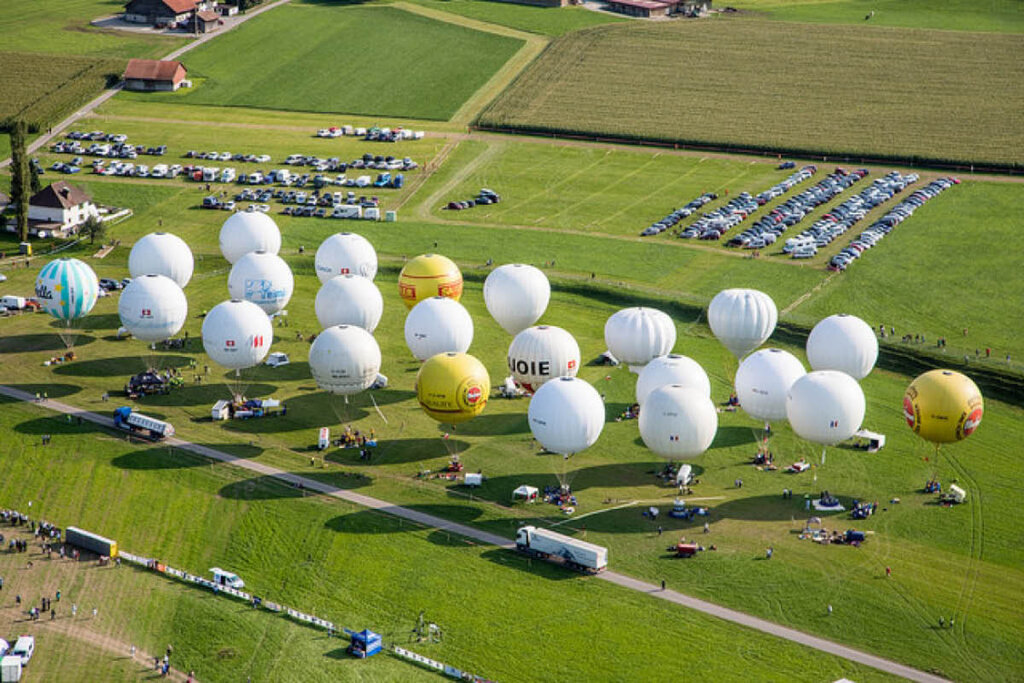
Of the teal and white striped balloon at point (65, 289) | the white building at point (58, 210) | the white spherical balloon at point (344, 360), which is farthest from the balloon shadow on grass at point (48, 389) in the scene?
the white building at point (58, 210)

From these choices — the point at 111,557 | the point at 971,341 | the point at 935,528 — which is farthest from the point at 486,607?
the point at 971,341

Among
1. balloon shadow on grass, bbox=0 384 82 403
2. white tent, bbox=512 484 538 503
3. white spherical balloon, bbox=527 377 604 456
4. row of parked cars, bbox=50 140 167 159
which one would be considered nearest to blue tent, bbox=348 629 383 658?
white tent, bbox=512 484 538 503

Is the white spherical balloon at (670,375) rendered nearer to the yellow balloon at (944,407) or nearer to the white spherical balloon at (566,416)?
the white spherical balloon at (566,416)

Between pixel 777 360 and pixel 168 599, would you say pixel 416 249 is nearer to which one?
pixel 777 360

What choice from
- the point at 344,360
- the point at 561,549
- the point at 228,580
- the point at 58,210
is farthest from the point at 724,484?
the point at 58,210

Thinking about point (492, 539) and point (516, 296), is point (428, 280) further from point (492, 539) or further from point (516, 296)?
point (492, 539)

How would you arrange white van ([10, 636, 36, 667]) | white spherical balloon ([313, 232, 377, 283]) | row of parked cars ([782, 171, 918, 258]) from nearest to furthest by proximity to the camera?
white van ([10, 636, 36, 667]), white spherical balloon ([313, 232, 377, 283]), row of parked cars ([782, 171, 918, 258])

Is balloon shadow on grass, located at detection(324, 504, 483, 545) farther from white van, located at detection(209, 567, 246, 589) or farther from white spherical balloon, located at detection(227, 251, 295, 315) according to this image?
white spherical balloon, located at detection(227, 251, 295, 315)
